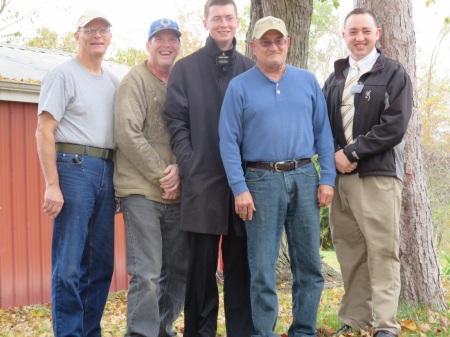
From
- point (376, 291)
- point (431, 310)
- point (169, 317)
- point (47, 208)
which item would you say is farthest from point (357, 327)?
point (47, 208)

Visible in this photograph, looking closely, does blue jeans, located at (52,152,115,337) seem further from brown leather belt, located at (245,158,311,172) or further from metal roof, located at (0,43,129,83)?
metal roof, located at (0,43,129,83)

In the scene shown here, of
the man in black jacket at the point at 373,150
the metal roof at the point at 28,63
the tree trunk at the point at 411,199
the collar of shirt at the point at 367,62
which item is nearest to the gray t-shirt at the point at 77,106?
the man in black jacket at the point at 373,150

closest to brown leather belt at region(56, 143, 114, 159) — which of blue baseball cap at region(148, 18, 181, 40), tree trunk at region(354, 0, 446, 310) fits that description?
blue baseball cap at region(148, 18, 181, 40)

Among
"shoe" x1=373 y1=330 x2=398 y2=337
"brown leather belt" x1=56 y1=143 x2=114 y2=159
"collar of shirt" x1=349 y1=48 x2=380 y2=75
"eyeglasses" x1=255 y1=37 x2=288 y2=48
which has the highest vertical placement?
"eyeglasses" x1=255 y1=37 x2=288 y2=48

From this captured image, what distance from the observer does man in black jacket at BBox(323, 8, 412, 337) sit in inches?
182

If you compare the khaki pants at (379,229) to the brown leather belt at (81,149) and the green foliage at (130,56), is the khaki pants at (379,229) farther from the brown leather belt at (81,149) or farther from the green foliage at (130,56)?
the green foliage at (130,56)

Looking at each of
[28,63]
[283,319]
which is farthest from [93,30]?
[28,63]

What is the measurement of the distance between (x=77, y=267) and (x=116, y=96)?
1203mm

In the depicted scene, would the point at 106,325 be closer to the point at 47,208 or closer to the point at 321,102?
the point at 47,208

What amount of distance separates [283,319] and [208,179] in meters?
2.26

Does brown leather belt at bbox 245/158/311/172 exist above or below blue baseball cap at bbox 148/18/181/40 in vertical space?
below

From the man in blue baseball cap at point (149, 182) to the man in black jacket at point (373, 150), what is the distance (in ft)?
4.00

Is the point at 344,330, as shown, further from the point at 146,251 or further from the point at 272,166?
the point at 146,251

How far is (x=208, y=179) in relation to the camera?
4.54 m
